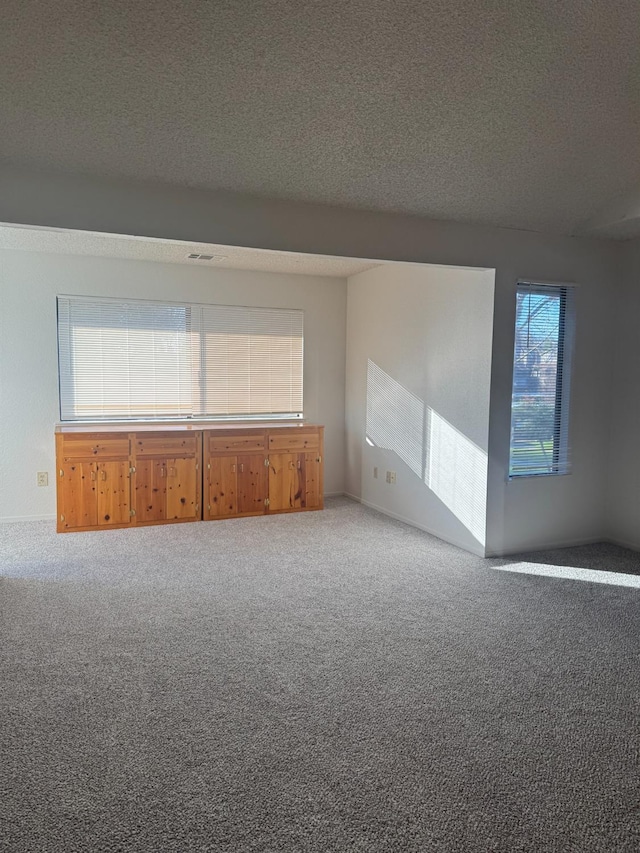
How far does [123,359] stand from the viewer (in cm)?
554

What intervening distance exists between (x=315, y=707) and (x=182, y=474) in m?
3.09

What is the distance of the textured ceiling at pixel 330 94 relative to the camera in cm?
237

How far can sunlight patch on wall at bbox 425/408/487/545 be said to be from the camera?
4426 mm

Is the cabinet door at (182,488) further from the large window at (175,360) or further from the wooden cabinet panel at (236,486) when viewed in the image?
the large window at (175,360)

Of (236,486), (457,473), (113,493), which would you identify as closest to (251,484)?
(236,486)

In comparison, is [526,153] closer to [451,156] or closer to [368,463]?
[451,156]

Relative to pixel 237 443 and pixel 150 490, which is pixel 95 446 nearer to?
pixel 150 490

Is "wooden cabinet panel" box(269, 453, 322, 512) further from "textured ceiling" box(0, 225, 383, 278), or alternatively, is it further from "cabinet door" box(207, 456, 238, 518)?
"textured ceiling" box(0, 225, 383, 278)

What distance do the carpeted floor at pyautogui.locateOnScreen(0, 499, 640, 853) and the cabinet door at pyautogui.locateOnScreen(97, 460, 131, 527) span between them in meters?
0.85

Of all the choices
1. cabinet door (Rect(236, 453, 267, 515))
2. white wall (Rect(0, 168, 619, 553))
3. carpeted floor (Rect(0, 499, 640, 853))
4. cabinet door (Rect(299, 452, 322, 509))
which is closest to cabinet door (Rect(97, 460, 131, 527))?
carpeted floor (Rect(0, 499, 640, 853))

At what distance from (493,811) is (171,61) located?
3.05 meters

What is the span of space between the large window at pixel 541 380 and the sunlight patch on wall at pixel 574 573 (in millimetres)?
687

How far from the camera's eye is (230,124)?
9.72ft

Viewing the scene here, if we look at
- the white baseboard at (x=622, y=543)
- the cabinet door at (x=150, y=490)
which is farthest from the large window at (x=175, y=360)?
the white baseboard at (x=622, y=543)
